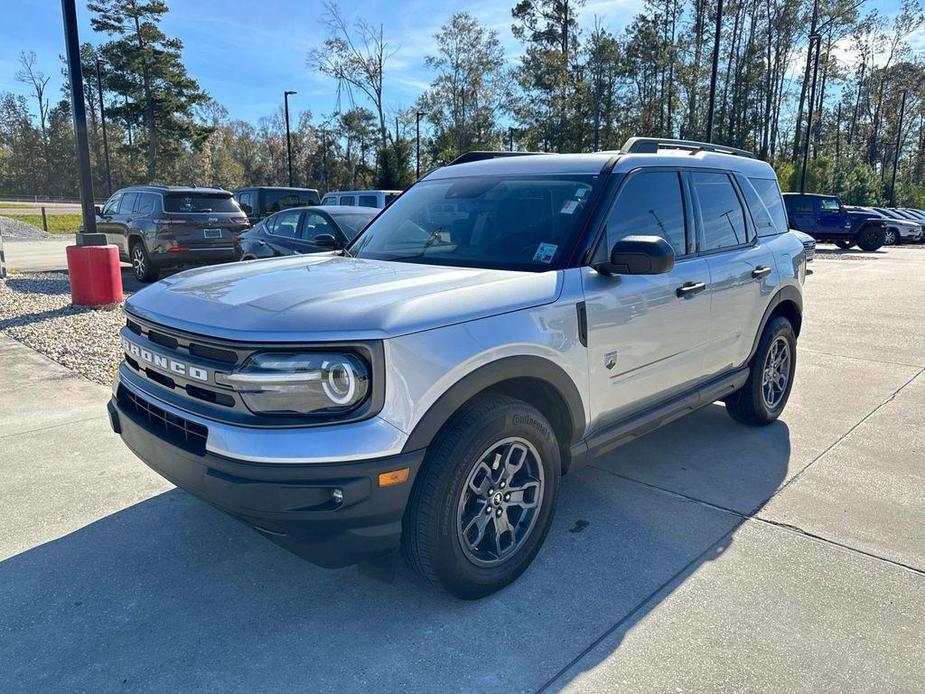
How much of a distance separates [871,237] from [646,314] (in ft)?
84.7

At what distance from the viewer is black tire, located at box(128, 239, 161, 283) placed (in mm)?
12195

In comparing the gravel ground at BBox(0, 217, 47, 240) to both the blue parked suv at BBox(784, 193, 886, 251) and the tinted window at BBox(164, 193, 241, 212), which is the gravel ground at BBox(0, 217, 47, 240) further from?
the blue parked suv at BBox(784, 193, 886, 251)

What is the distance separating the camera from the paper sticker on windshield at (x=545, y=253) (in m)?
3.20

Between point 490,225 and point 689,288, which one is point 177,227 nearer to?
point 490,225

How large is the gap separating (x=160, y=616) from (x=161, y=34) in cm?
5138

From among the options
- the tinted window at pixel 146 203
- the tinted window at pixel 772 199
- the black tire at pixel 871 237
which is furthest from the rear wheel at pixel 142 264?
the black tire at pixel 871 237

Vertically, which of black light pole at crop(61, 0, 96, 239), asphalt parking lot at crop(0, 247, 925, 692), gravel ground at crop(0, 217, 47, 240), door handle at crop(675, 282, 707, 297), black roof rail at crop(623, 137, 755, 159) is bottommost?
asphalt parking lot at crop(0, 247, 925, 692)

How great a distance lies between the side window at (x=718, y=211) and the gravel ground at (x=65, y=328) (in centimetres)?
515

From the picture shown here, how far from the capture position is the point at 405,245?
379cm

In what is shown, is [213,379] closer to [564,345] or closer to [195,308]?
[195,308]

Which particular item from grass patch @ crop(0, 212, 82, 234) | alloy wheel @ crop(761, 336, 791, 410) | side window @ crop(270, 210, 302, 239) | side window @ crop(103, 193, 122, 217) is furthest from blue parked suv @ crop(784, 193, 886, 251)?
grass patch @ crop(0, 212, 82, 234)

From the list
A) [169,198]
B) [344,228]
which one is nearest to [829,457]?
[344,228]

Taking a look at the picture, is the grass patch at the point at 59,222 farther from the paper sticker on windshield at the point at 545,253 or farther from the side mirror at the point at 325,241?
the paper sticker on windshield at the point at 545,253

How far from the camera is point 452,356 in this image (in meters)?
2.51
